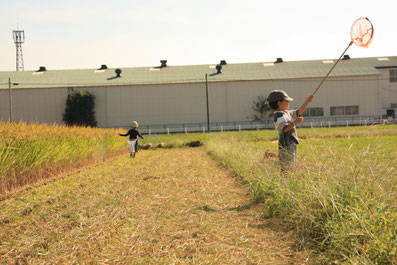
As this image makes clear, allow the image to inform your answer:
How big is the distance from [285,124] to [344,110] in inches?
1655

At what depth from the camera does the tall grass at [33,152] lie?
746 centimetres

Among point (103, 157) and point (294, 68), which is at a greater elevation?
point (294, 68)

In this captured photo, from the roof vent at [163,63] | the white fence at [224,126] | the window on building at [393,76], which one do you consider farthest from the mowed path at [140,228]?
the window on building at [393,76]

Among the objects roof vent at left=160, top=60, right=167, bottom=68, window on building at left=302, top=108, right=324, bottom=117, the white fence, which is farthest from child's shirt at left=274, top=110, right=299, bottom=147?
roof vent at left=160, top=60, right=167, bottom=68

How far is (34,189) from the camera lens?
7.59 metres

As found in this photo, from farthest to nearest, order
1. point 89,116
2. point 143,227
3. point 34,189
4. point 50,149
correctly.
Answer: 1. point 89,116
2. point 50,149
3. point 34,189
4. point 143,227

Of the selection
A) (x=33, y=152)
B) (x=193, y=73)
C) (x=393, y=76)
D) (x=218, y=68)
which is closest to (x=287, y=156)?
(x=33, y=152)

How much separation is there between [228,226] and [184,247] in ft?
3.08

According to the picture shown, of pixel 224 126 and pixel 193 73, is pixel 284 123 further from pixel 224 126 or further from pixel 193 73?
pixel 193 73

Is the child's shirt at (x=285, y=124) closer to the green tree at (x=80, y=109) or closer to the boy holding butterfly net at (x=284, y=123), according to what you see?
the boy holding butterfly net at (x=284, y=123)

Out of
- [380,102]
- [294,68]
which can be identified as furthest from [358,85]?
[294,68]

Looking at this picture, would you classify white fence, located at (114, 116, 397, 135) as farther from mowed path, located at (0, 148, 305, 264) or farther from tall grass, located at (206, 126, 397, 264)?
tall grass, located at (206, 126, 397, 264)

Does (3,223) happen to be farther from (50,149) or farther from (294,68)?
(294,68)

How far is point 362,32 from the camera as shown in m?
5.50
